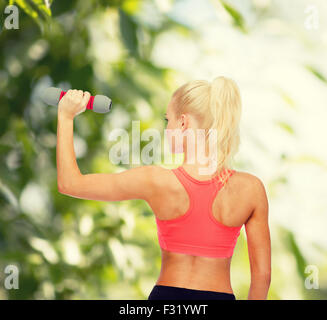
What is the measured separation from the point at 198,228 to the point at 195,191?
2.6 inches

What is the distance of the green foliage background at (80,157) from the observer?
1.57 metres

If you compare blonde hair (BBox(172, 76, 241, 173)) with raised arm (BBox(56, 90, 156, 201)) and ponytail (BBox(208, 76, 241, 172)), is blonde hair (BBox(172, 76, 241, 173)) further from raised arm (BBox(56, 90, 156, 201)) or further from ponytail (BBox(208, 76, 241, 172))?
raised arm (BBox(56, 90, 156, 201))

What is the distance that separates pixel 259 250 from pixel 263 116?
75 centimetres

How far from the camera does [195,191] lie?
3.11ft

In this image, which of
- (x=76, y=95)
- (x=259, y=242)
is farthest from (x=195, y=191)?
(x=76, y=95)

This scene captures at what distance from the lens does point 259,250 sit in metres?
1.01

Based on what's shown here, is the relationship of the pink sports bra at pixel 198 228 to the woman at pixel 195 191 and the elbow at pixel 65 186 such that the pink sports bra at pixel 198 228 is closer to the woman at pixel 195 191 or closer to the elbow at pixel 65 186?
the woman at pixel 195 191

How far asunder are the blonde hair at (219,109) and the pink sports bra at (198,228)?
0.05m

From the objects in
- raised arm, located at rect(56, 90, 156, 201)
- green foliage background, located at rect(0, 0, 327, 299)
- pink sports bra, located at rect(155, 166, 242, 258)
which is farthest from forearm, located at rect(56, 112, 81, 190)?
green foliage background, located at rect(0, 0, 327, 299)

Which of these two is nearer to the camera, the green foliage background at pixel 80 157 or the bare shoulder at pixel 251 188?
the bare shoulder at pixel 251 188

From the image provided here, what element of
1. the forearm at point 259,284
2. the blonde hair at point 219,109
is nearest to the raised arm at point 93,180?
the blonde hair at point 219,109

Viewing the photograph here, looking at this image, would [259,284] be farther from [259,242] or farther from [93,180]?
[93,180]
